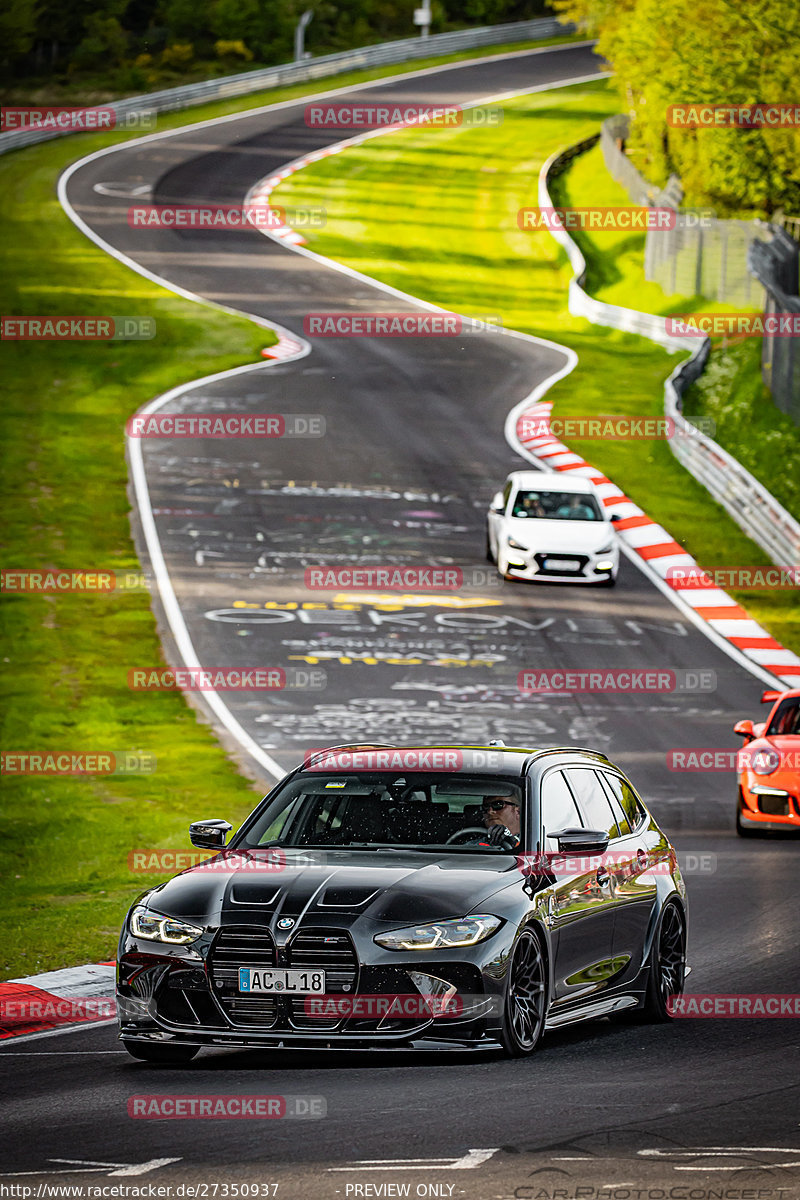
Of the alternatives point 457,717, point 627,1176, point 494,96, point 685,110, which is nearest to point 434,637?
point 457,717

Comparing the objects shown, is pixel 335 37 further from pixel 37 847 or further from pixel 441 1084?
pixel 441 1084

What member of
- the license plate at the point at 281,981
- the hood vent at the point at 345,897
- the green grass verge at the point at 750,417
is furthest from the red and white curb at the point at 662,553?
the license plate at the point at 281,981

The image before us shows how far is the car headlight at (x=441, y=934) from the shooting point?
8.54m

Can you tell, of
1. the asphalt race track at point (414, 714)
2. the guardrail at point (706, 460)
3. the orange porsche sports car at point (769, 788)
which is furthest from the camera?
the guardrail at point (706, 460)

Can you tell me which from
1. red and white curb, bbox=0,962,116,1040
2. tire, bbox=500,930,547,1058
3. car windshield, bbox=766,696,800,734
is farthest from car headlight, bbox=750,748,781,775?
tire, bbox=500,930,547,1058

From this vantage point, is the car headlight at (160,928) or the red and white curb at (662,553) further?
the red and white curb at (662,553)

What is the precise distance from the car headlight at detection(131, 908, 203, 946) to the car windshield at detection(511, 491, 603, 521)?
2243 centimetres

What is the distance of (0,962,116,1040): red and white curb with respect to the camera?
10.4 metres

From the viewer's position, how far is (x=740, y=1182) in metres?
6.94

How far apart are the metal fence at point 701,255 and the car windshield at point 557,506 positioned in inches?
878

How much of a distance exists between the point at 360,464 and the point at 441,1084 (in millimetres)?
30041

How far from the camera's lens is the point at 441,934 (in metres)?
8.62

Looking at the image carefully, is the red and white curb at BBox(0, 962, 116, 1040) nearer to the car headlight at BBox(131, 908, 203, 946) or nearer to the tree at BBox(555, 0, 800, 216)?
the car headlight at BBox(131, 908, 203, 946)

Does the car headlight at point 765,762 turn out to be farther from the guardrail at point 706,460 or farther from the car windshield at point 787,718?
the guardrail at point 706,460
